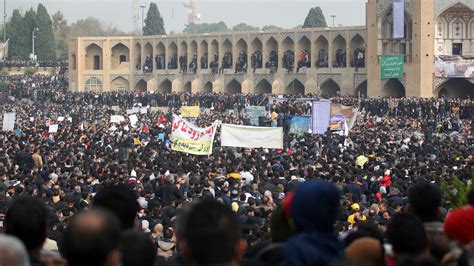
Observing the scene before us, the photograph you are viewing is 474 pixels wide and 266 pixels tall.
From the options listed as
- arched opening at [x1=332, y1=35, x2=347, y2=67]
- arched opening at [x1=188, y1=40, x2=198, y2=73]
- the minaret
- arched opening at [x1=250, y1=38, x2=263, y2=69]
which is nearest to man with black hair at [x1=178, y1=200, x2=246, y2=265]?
the minaret

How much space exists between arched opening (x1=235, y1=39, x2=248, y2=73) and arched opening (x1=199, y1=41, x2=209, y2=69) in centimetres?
253

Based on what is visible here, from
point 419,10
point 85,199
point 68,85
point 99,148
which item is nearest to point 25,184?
point 85,199

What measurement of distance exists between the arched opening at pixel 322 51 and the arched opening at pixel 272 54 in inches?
96.3

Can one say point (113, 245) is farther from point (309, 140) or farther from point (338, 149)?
point (309, 140)

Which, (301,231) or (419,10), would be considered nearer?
(301,231)

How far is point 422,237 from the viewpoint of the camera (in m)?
4.58

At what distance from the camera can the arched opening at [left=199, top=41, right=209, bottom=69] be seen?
53256mm

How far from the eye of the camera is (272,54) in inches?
1929

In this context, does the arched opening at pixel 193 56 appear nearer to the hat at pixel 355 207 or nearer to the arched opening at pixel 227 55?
the arched opening at pixel 227 55

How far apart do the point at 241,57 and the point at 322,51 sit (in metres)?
5.57

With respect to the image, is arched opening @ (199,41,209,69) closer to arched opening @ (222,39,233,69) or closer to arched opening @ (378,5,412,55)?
arched opening @ (222,39,233,69)

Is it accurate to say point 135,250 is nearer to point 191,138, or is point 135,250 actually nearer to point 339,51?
point 191,138

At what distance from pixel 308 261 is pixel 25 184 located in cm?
1011

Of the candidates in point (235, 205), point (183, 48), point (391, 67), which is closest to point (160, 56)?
point (183, 48)
